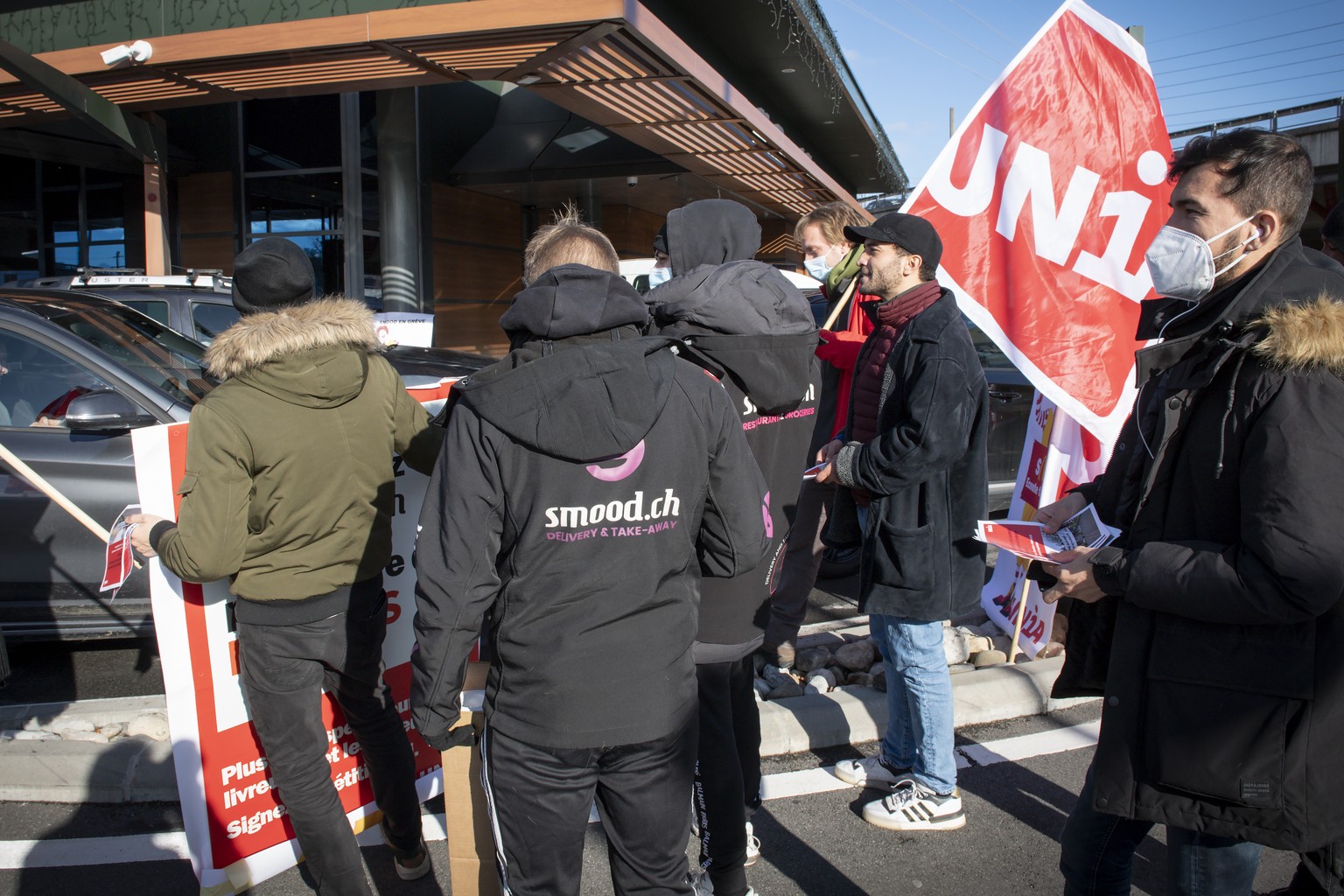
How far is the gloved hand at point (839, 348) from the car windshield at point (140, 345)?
2.93 m

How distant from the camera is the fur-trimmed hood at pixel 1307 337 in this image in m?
1.61

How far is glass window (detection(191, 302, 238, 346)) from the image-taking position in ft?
20.6

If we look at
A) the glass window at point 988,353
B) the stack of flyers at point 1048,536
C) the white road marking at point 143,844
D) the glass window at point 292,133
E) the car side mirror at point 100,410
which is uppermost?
the glass window at point 292,133

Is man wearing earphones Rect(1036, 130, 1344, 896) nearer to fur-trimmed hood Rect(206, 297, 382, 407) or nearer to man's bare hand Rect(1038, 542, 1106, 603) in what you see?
man's bare hand Rect(1038, 542, 1106, 603)

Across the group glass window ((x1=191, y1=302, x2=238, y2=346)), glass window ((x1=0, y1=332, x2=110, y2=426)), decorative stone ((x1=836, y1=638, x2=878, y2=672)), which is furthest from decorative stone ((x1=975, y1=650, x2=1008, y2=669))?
glass window ((x1=191, y1=302, x2=238, y2=346))

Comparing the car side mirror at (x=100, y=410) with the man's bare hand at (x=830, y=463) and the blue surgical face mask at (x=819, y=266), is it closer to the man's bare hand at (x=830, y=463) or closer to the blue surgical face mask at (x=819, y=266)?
the man's bare hand at (x=830, y=463)

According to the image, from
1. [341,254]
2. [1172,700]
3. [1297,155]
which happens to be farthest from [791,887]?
[341,254]

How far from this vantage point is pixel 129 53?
828 centimetres

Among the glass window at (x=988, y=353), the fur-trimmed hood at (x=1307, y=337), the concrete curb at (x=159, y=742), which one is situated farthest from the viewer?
the glass window at (x=988, y=353)

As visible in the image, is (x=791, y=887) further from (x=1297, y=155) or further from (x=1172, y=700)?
(x=1297, y=155)

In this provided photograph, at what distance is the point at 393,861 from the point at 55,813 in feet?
4.27

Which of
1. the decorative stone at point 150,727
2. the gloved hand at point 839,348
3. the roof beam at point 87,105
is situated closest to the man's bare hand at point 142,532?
the decorative stone at point 150,727

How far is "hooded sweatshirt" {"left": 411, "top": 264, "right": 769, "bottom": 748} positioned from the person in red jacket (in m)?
2.32

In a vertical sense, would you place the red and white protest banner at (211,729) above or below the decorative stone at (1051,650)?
above
